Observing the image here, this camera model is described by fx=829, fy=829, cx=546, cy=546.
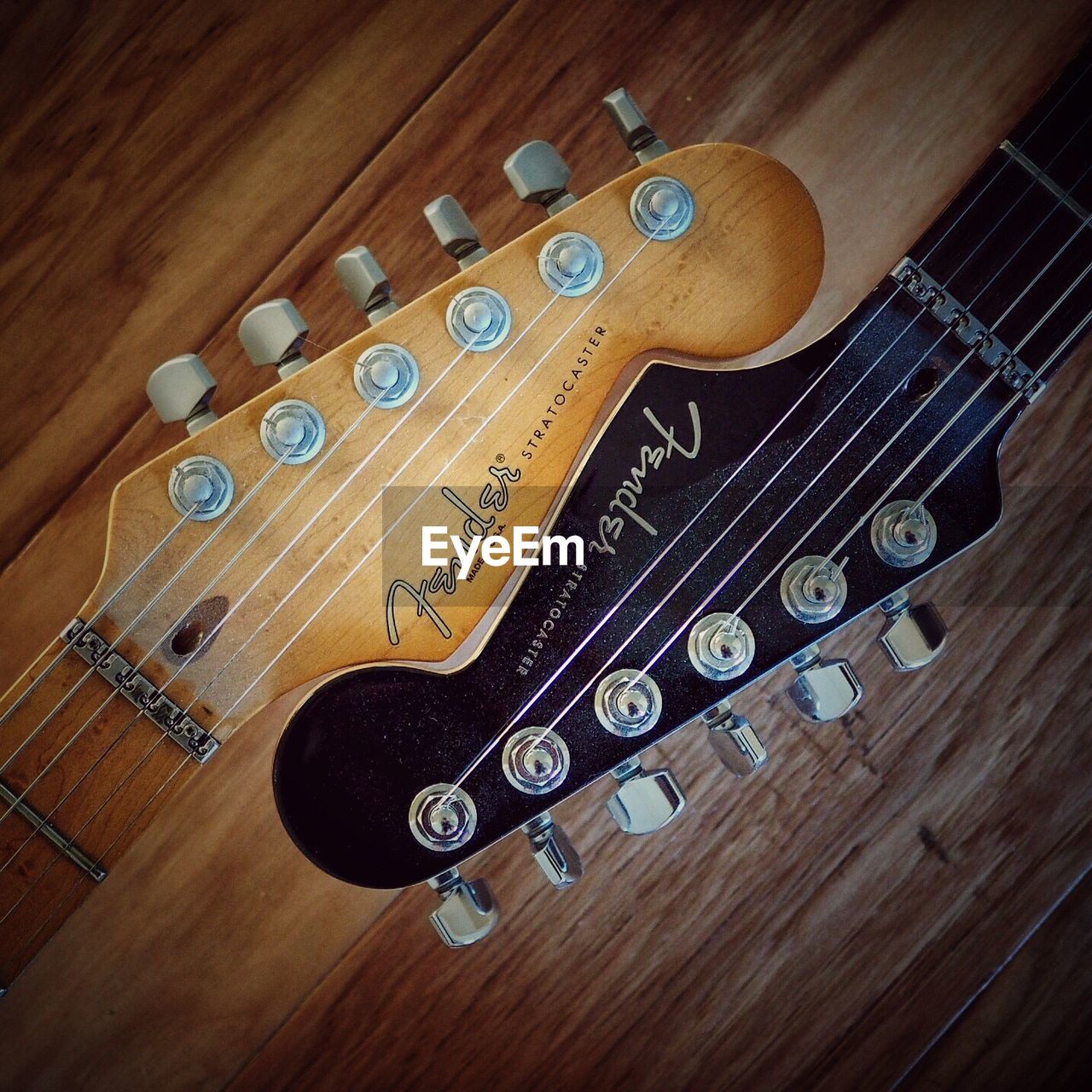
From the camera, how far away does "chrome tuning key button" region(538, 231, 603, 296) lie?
0.52 meters

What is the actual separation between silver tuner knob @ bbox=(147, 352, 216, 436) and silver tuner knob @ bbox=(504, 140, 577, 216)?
24cm

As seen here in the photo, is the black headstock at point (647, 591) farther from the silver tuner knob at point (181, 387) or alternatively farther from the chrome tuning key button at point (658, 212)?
the silver tuner knob at point (181, 387)

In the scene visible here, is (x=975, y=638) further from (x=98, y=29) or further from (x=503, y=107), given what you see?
(x=98, y=29)

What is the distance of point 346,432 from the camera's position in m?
0.54

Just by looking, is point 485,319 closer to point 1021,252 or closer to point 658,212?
point 658,212

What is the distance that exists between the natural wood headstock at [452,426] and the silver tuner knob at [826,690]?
197mm

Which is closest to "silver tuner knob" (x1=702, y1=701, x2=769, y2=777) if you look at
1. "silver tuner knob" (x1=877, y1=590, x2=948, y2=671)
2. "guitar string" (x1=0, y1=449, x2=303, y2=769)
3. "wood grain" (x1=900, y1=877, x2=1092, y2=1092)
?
"silver tuner knob" (x1=877, y1=590, x2=948, y2=671)

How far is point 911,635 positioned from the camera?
21.2 inches

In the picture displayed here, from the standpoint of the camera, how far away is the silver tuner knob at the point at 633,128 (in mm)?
542

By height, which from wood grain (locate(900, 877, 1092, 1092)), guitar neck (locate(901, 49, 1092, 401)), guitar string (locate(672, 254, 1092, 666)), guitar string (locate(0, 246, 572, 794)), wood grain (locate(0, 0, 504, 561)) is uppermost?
wood grain (locate(0, 0, 504, 561))

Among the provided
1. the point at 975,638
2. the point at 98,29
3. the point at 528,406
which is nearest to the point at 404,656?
the point at 528,406

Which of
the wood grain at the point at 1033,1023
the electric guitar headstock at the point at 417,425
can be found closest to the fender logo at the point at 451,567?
the electric guitar headstock at the point at 417,425

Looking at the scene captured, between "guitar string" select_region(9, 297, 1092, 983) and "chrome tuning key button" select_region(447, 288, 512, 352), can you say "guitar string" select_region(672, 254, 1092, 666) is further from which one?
"chrome tuning key button" select_region(447, 288, 512, 352)

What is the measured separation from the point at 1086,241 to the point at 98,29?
32.0 inches
